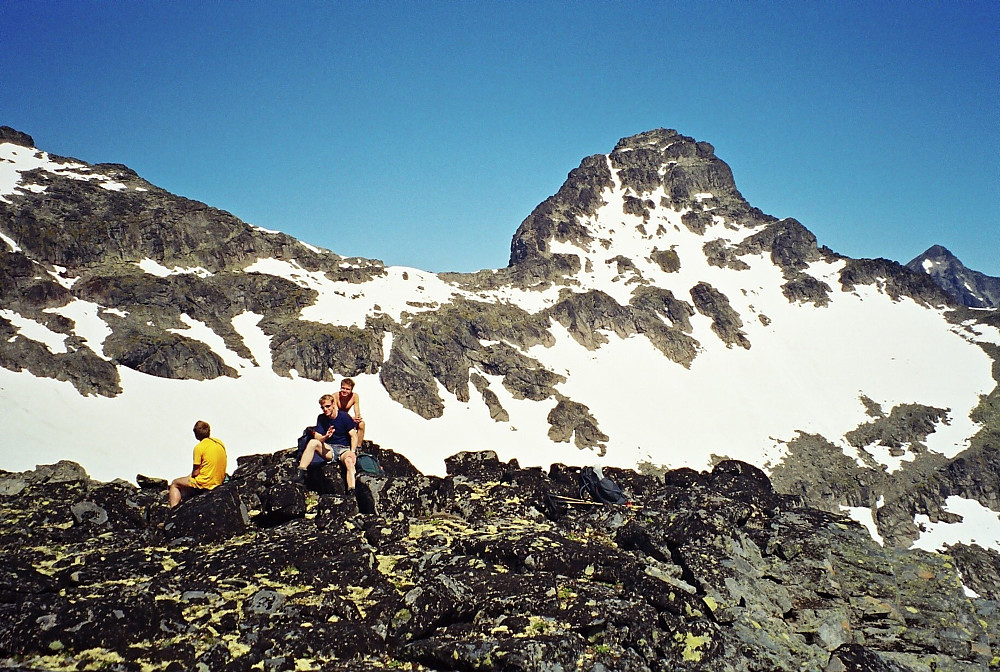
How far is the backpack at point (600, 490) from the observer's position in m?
16.4

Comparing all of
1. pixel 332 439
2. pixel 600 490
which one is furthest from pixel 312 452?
pixel 600 490

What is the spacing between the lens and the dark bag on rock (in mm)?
15556

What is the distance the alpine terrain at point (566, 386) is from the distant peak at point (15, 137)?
87 centimetres

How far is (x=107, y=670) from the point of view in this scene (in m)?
7.22

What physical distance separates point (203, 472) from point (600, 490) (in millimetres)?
9681

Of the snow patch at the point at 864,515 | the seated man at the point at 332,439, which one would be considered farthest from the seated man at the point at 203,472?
the snow patch at the point at 864,515

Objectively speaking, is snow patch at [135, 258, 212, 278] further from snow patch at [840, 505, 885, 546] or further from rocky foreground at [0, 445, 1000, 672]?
snow patch at [840, 505, 885, 546]

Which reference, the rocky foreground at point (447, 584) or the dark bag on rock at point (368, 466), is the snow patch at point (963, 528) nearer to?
the rocky foreground at point (447, 584)

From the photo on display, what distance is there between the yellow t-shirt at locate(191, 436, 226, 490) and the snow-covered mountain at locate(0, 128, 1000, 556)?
180ft

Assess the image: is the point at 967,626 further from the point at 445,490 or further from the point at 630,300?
the point at 630,300

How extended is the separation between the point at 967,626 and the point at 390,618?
10.6 meters

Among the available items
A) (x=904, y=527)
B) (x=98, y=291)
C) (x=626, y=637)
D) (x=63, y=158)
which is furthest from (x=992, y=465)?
(x=63, y=158)

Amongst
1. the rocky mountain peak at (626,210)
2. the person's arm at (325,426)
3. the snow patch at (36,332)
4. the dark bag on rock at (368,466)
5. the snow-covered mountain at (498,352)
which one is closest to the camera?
the dark bag on rock at (368,466)

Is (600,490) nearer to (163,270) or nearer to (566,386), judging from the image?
(566,386)
